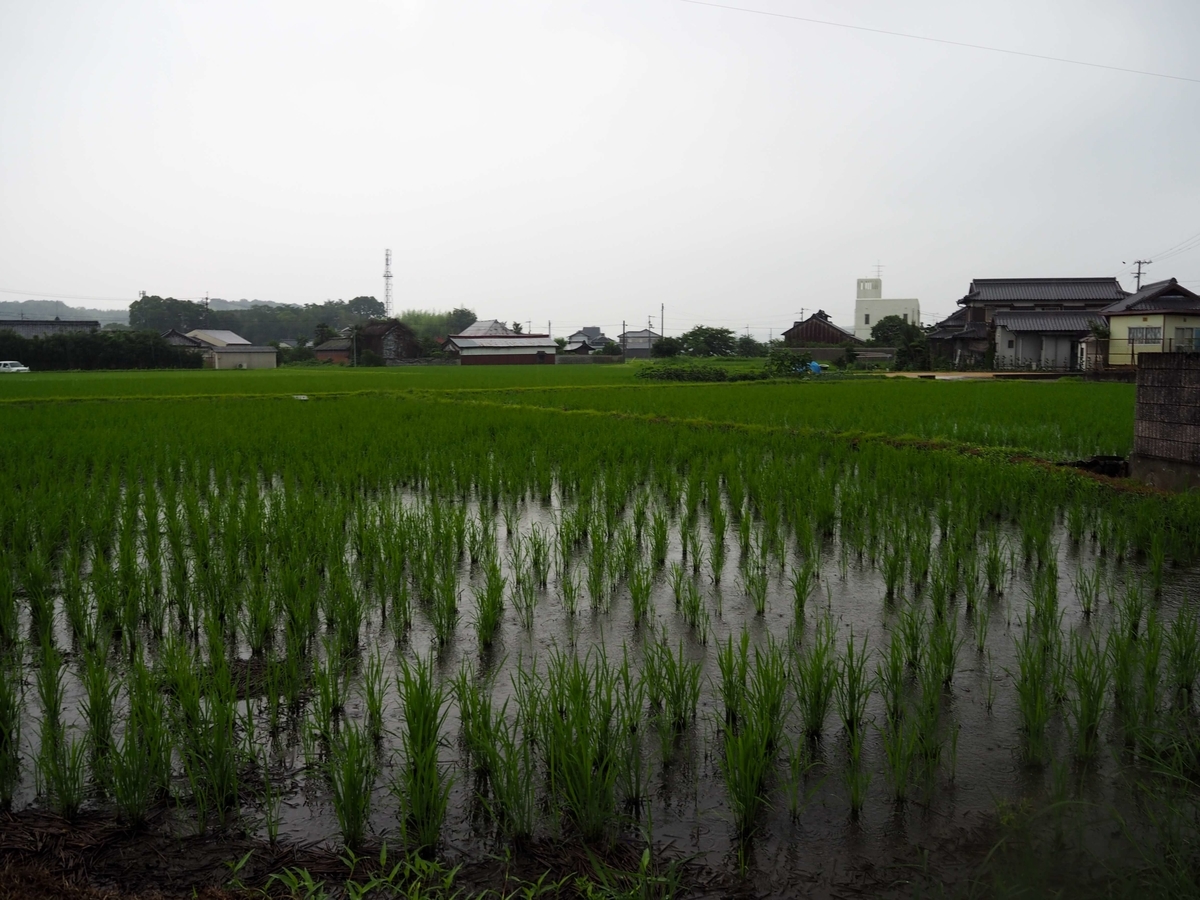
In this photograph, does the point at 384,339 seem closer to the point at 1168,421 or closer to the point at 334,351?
the point at 334,351

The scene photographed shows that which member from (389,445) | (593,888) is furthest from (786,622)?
(389,445)

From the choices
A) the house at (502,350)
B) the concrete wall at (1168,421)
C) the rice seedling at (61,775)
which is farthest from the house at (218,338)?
the rice seedling at (61,775)

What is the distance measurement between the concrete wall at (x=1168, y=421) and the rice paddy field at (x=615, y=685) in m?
0.43

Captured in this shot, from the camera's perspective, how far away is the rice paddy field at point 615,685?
7.23 ft

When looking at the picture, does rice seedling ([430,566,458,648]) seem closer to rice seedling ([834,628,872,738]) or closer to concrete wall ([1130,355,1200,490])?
rice seedling ([834,628,872,738])

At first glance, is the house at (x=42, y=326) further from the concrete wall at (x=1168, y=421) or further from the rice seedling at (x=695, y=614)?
the rice seedling at (x=695, y=614)

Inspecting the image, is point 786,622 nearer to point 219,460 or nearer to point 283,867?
point 283,867

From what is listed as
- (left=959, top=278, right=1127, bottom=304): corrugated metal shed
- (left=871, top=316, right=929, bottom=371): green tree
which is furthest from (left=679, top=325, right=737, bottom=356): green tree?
(left=959, top=278, right=1127, bottom=304): corrugated metal shed

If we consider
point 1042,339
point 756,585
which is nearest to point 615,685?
point 756,585

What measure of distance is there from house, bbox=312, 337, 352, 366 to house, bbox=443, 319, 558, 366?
612 cm

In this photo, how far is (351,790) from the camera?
7.33ft

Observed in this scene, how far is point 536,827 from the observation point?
2336 millimetres

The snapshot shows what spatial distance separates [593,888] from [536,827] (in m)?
0.33

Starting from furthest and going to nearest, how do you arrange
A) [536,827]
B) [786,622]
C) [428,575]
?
[428,575]
[786,622]
[536,827]
